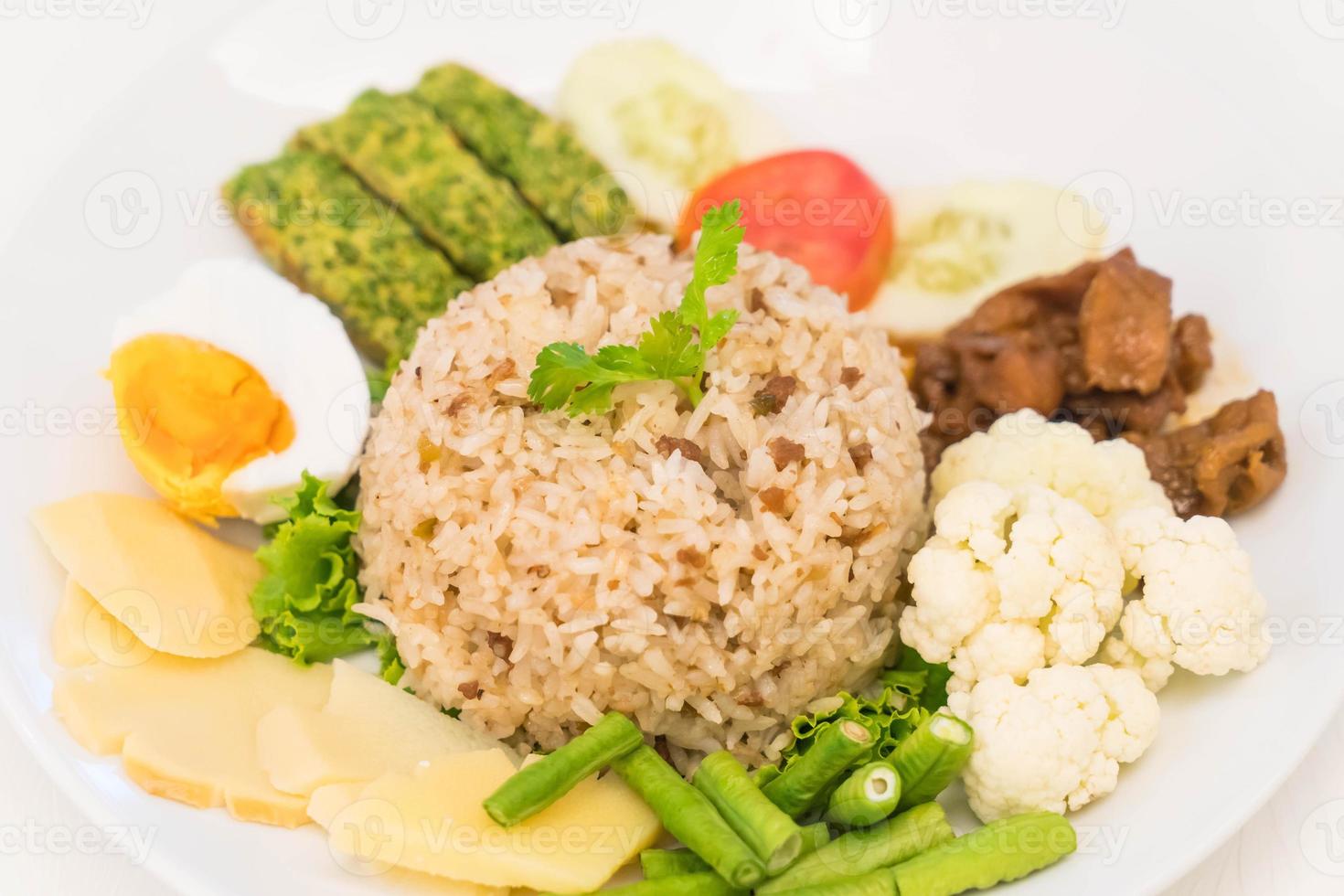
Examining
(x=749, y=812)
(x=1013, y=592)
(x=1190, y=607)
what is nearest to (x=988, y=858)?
(x=749, y=812)

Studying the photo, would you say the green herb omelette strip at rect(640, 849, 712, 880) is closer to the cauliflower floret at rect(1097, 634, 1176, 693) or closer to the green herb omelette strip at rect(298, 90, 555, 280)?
the cauliflower floret at rect(1097, 634, 1176, 693)

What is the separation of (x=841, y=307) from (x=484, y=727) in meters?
1.77

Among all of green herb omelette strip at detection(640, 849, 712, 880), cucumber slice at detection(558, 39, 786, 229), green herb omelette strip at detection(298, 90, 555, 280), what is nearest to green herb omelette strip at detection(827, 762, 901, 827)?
green herb omelette strip at detection(640, 849, 712, 880)

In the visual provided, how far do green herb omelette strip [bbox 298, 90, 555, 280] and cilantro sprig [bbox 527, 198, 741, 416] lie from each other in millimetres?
1502

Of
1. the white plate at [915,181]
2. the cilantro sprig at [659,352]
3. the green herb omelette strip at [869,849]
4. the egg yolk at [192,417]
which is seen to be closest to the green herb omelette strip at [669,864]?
the green herb omelette strip at [869,849]

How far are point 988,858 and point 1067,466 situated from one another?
1.34 meters

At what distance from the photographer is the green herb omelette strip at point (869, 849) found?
9.62ft

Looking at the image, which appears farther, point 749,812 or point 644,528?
point 644,528

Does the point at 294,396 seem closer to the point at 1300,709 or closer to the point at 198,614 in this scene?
the point at 198,614

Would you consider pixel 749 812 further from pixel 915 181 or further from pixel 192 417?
pixel 915 181

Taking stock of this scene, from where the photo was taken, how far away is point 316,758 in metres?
3.09

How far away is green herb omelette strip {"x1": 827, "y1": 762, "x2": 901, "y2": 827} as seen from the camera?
2.94 meters

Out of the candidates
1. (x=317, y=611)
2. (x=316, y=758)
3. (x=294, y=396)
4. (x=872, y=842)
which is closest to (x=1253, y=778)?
(x=872, y=842)

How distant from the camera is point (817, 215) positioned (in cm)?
489
